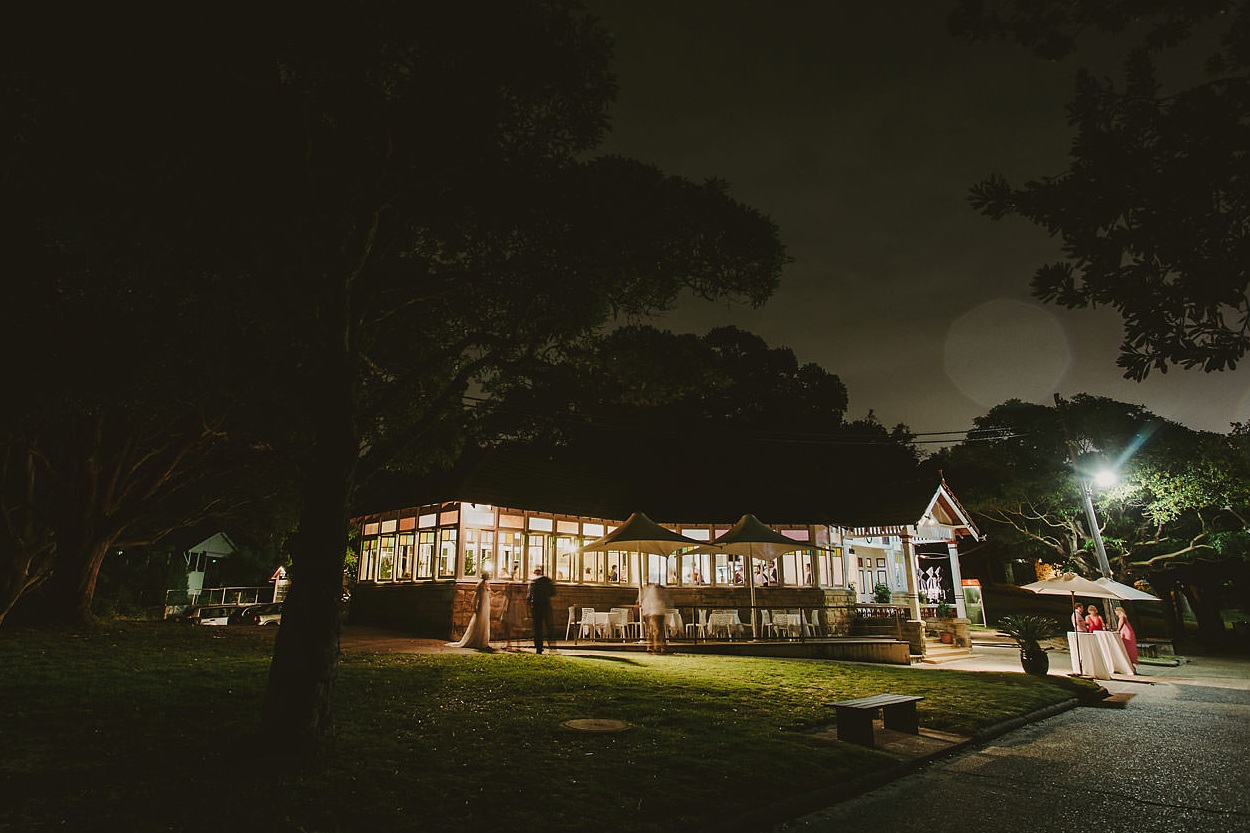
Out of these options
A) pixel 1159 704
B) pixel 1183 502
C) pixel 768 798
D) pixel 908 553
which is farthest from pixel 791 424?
pixel 768 798

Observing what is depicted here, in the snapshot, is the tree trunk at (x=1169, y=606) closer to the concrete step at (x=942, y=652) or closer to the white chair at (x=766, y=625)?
the concrete step at (x=942, y=652)

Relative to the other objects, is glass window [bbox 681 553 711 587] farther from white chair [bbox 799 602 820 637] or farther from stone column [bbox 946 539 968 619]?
stone column [bbox 946 539 968 619]

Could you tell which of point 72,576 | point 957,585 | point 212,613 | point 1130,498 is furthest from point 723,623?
point 212,613

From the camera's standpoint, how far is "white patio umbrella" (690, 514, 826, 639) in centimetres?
1723

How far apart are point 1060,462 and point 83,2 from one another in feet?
113

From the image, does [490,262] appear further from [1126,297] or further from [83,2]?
[1126,297]

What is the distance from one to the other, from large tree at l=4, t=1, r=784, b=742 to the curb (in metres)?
3.77

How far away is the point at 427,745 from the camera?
6.10 meters

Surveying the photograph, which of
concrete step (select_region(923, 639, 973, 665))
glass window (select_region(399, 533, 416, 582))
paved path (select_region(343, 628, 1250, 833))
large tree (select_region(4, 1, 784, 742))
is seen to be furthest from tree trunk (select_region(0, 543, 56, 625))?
concrete step (select_region(923, 639, 973, 665))

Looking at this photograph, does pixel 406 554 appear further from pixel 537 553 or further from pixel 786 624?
pixel 786 624

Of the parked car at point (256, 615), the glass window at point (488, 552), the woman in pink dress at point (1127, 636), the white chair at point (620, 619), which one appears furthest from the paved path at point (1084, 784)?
the parked car at point (256, 615)

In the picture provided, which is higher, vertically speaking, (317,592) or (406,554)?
(406,554)

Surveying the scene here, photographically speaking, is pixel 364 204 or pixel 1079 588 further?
pixel 1079 588

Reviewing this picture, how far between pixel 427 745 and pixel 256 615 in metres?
23.2
